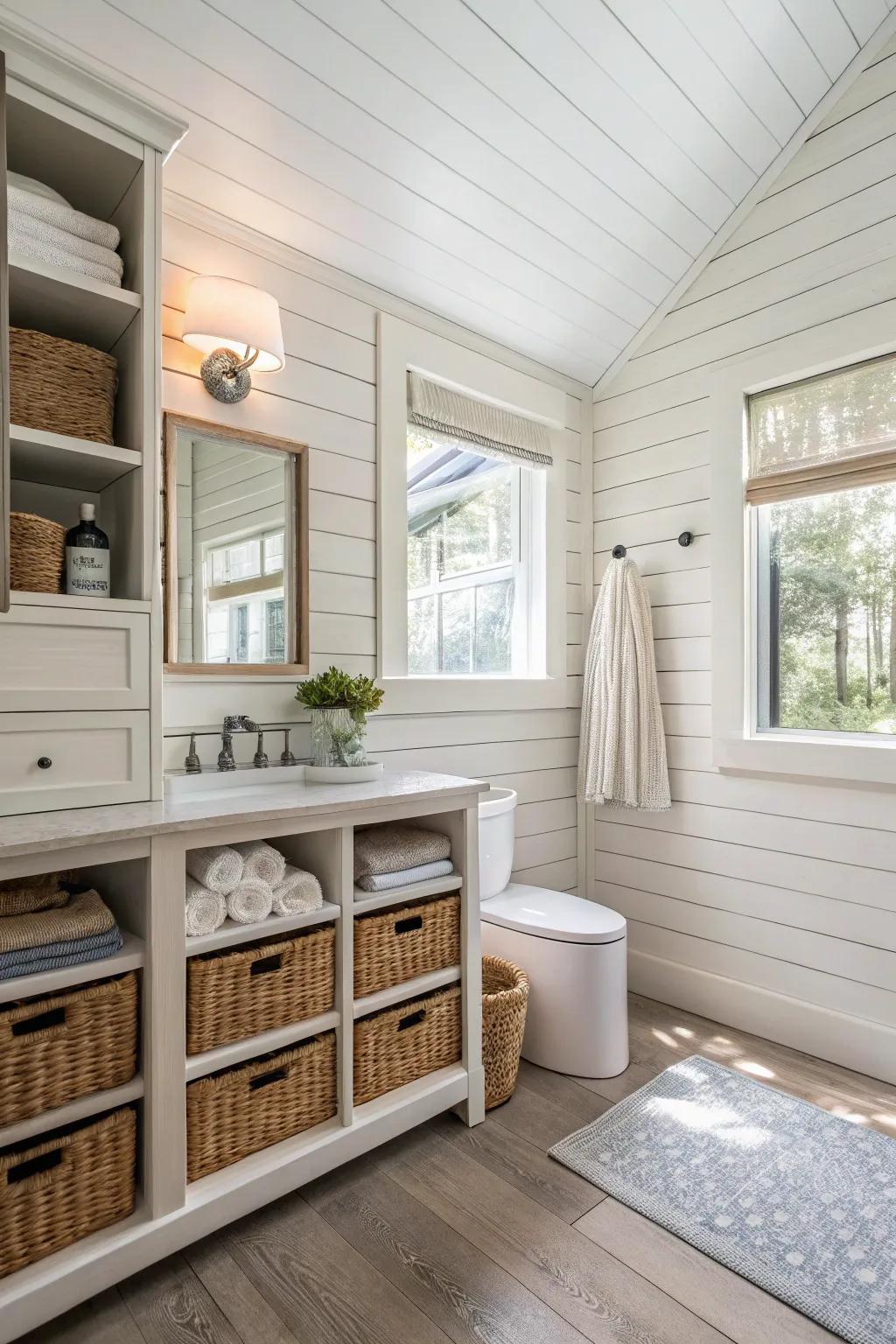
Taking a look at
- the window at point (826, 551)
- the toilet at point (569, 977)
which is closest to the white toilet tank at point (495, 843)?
the toilet at point (569, 977)

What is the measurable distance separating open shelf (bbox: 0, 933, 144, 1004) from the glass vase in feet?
2.18

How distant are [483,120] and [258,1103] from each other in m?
2.35

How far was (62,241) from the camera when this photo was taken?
4.82ft

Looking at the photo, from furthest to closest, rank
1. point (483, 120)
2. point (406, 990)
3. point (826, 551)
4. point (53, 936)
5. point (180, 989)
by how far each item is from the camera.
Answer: point (826, 551), point (483, 120), point (406, 990), point (180, 989), point (53, 936)

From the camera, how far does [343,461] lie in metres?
2.19

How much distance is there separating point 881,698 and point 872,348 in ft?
3.27

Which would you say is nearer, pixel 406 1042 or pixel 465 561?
pixel 406 1042

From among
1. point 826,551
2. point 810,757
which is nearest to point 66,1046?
point 810,757

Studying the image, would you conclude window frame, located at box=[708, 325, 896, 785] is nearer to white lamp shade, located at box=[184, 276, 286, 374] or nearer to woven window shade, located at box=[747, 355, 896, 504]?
woven window shade, located at box=[747, 355, 896, 504]

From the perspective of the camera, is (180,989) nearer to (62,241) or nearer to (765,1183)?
(765,1183)

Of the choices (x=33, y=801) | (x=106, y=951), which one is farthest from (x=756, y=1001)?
(x=33, y=801)

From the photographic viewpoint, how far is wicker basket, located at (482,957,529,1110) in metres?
1.94

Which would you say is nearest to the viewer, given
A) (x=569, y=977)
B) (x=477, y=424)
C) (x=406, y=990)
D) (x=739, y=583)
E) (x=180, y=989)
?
(x=180, y=989)

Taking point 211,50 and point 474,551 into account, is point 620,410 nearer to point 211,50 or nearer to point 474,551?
point 474,551
